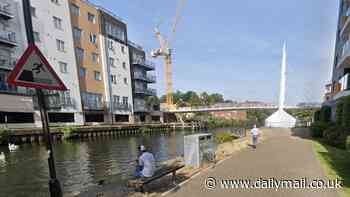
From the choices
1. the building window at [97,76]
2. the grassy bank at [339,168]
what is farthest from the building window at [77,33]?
the grassy bank at [339,168]

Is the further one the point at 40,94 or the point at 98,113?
the point at 98,113

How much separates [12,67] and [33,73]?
1082 inches

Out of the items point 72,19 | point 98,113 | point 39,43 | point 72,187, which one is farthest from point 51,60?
point 72,187

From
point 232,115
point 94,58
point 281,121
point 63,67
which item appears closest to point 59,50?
point 63,67

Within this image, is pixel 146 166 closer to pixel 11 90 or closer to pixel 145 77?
pixel 11 90

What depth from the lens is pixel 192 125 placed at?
5991cm

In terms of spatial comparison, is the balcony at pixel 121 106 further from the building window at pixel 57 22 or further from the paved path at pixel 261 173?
the paved path at pixel 261 173

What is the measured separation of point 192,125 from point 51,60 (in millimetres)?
39863

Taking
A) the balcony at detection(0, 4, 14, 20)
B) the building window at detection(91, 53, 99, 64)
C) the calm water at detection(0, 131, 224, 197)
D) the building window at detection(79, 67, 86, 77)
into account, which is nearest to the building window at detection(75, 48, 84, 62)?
the building window at detection(79, 67, 86, 77)

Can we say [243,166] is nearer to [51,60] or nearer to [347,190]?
[347,190]

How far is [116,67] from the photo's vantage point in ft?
137

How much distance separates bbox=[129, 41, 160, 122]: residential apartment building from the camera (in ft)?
158

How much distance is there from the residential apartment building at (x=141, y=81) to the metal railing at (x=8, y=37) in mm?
24194

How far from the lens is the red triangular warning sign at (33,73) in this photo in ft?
10.1
